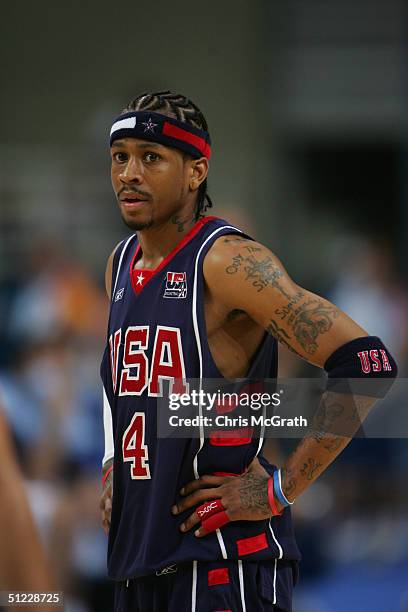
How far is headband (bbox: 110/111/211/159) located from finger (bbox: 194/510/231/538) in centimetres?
114

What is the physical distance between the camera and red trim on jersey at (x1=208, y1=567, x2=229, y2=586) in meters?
3.25

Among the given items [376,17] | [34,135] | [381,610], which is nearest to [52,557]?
[381,610]

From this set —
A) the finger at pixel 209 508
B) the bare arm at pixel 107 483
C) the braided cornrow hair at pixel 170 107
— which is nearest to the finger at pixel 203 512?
the finger at pixel 209 508

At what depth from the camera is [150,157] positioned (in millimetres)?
3459

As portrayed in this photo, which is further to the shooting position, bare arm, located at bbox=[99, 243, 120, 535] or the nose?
bare arm, located at bbox=[99, 243, 120, 535]

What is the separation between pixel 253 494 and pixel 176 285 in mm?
675

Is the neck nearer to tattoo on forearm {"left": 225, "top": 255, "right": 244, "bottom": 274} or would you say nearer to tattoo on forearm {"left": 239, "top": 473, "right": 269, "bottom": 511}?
tattoo on forearm {"left": 225, "top": 255, "right": 244, "bottom": 274}

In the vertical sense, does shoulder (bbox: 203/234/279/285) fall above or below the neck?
below

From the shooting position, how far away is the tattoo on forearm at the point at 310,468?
3.31m

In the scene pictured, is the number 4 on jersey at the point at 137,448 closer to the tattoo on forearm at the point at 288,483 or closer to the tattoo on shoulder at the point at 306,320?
the tattoo on forearm at the point at 288,483

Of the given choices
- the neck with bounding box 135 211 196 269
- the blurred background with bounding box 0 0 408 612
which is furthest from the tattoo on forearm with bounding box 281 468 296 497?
the blurred background with bounding box 0 0 408 612

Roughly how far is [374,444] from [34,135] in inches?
185

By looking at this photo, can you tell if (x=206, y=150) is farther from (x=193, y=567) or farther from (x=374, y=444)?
(x=374, y=444)

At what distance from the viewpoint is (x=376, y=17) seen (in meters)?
9.41
